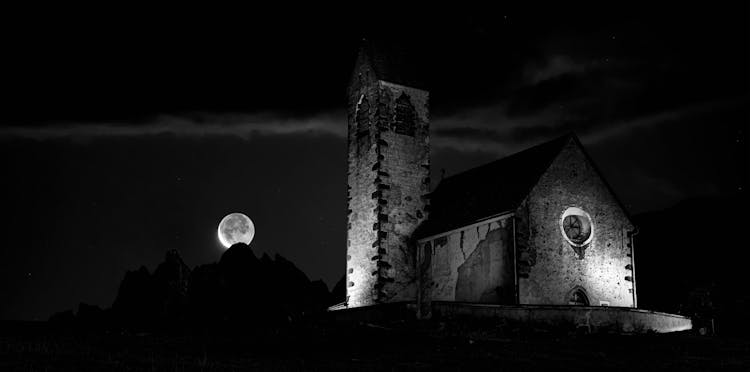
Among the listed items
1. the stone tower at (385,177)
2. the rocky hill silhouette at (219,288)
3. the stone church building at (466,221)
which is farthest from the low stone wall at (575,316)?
the rocky hill silhouette at (219,288)

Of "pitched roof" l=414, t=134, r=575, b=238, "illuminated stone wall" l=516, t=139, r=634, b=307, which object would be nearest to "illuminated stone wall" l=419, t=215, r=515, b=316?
"pitched roof" l=414, t=134, r=575, b=238

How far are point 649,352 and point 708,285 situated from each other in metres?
18.4

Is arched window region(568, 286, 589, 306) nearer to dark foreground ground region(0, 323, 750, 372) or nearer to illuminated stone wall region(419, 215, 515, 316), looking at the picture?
illuminated stone wall region(419, 215, 515, 316)

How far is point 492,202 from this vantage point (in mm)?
35844

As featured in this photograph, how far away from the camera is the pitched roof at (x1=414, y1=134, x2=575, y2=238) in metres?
35.0

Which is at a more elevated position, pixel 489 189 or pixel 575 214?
pixel 489 189

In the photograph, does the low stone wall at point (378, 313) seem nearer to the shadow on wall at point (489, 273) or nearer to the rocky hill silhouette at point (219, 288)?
the shadow on wall at point (489, 273)

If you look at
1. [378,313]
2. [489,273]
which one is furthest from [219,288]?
[489,273]

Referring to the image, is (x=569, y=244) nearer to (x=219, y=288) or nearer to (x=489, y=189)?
(x=489, y=189)

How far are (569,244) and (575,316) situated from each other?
6.15 metres

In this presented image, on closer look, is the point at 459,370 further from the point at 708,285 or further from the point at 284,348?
the point at 708,285

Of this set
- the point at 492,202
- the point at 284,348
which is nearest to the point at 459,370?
the point at 284,348

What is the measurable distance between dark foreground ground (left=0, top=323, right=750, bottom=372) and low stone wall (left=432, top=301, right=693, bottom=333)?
1.24 metres

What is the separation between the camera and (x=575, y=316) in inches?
1142
